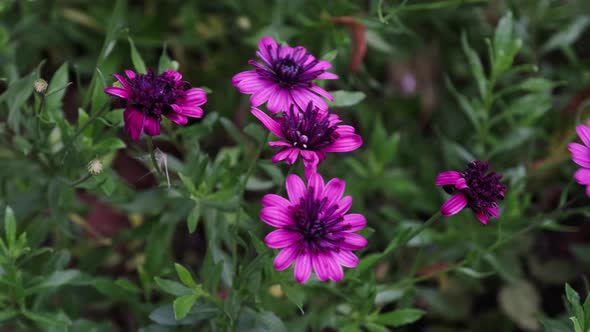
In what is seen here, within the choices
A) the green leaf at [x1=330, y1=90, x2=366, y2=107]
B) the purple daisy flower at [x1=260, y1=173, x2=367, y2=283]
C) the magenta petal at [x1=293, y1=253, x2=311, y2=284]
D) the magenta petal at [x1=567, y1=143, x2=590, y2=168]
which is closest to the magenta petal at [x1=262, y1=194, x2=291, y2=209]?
the purple daisy flower at [x1=260, y1=173, x2=367, y2=283]

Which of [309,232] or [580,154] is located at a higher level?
[580,154]

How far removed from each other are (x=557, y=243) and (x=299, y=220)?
187 centimetres

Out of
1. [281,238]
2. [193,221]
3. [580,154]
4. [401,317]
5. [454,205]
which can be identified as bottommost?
[401,317]

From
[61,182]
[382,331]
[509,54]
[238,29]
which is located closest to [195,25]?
[238,29]

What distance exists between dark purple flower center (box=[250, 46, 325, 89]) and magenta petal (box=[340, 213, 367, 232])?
13.2 inches

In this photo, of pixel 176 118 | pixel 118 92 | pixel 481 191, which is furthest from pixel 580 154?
pixel 118 92

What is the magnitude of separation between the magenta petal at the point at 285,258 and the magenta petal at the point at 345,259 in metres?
0.09

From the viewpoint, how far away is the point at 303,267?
4.48ft

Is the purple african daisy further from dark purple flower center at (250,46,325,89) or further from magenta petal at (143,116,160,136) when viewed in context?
magenta petal at (143,116,160,136)

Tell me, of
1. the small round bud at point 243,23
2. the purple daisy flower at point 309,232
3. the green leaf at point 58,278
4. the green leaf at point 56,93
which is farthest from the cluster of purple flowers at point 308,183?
the small round bud at point 243,23

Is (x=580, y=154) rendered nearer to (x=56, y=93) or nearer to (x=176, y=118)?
(x=176, y=118)

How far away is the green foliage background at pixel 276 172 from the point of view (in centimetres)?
177

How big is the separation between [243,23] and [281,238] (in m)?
1.36

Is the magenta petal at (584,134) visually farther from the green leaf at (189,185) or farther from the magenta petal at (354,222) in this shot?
the green leaf at (189,185)
